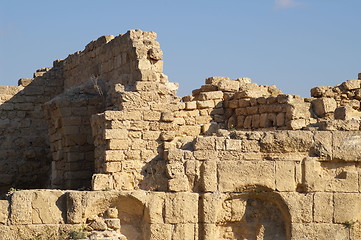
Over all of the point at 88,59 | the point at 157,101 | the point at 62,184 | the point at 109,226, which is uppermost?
the point at 88,59

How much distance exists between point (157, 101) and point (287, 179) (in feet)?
8.58

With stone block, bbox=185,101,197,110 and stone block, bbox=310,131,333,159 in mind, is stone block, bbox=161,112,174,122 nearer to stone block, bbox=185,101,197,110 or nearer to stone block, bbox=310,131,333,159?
Answer: stone block, bbox=185,101,197,110

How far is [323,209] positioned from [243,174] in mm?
1381

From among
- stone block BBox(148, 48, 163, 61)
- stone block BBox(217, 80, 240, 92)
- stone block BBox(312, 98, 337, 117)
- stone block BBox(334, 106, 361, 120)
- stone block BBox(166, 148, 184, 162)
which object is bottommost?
stone block BBox(166, 148, 184, 162)

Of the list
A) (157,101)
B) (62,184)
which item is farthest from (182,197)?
(62,184)

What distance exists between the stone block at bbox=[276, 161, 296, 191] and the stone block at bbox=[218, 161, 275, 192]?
91 millimetres

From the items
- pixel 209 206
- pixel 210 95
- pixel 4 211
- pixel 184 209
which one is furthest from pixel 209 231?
pixel 210 95

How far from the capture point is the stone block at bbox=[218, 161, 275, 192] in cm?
1333

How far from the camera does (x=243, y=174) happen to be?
1336 centimetres

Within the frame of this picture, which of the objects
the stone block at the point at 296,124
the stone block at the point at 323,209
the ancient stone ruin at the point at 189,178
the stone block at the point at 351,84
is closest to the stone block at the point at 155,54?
the ancient stone ruin at the point at 189,178

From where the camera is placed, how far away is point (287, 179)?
1344 centimetres

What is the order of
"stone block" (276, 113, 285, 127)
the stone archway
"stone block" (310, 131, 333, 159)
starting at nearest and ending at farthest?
the stone archway
"stone block" (310, 131, 333, 159)
"stone block" (276, 113, 285, 127)

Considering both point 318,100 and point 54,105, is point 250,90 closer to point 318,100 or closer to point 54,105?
point 318,100

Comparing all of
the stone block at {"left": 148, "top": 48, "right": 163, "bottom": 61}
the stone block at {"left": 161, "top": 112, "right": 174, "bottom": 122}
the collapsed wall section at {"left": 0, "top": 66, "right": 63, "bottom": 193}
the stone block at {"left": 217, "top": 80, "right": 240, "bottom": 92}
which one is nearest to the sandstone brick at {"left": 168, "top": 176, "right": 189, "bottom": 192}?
the stone block at {"left": 161, "top": 112, "right": 174, "bottom": 122}
